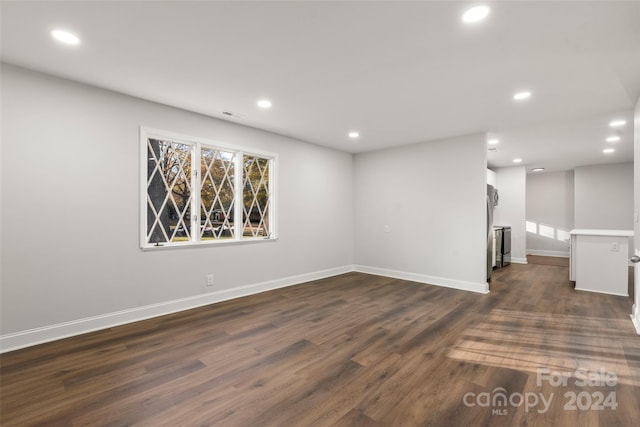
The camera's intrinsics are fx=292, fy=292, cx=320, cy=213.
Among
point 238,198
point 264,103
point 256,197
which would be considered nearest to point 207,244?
point 238,198

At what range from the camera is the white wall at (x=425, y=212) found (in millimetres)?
4633

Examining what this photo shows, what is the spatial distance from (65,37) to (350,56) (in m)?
2.16

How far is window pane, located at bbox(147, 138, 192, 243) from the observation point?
344cm

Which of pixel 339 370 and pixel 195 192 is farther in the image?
pixel 195 192

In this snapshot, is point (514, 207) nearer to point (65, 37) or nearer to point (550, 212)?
point (550, 212)

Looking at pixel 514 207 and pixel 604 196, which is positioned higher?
pixel 604 196

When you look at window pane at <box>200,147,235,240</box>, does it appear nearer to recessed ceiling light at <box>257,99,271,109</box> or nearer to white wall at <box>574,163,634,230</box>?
recessed ceiling light at <box>257,99,271,109</box>

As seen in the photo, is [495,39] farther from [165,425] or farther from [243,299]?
[243,299]

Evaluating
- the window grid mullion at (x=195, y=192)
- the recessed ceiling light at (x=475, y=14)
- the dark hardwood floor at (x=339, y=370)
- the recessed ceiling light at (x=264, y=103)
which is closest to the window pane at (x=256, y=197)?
the window grid mullion at (x=195, y=192)

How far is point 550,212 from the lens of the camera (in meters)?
8.55

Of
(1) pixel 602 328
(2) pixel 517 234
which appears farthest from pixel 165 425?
(2) pixel 517 234

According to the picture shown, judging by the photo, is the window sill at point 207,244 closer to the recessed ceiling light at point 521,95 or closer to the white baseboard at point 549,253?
the recessed ceiling light at point 521,95

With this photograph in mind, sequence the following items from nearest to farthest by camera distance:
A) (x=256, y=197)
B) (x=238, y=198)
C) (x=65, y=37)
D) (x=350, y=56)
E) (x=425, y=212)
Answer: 1. (x=65, y=37)
2. (x=350, y=56)
3. (x=238, y=198)
4. (x=256, y=197)
5. (x=425, y=212)


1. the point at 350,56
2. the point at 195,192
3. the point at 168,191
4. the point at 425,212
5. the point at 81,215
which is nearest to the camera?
the point at 350,56
